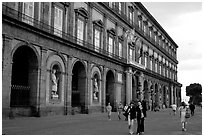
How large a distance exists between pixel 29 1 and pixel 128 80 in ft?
73.9

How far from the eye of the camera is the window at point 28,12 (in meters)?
21.7

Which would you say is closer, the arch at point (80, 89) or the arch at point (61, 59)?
the arch at point (61, 59)

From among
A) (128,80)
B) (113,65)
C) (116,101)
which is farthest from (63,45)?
(128,80)

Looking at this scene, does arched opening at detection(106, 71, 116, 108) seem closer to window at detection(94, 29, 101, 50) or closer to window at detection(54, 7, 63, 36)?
window at detection(94, 29, 101, 50)

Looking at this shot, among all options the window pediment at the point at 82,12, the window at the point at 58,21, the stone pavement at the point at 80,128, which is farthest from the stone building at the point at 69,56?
the stone pavement at the point at 80,128

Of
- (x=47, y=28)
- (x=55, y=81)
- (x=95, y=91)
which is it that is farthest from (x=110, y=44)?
(x=47, y=28)

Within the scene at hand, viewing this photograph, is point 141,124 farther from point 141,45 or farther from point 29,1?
point 141,45

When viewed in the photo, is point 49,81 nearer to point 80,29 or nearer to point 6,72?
point 6,72

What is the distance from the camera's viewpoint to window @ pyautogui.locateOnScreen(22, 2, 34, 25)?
21656 mm

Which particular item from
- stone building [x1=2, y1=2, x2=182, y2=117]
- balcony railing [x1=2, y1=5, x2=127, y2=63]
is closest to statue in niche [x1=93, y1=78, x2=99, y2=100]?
stone building [x1=2, y1=2, x2=182, y2=117]

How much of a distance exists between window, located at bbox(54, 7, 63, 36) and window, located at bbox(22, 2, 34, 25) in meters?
3.30

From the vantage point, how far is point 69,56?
27.0 metres

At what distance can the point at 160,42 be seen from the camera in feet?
219

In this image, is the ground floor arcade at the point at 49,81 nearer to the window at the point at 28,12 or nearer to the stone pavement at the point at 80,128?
the window at the point at 28,12
